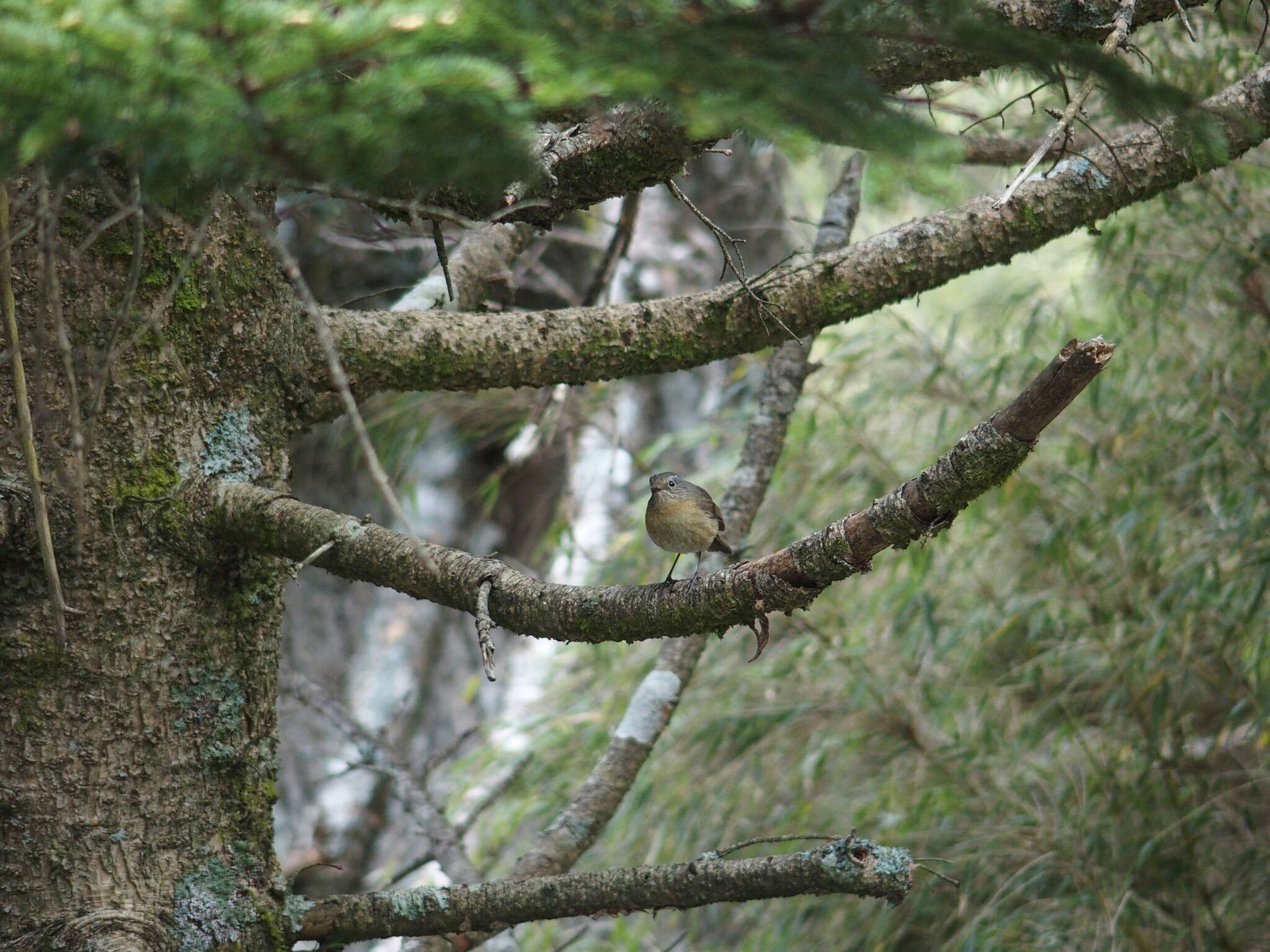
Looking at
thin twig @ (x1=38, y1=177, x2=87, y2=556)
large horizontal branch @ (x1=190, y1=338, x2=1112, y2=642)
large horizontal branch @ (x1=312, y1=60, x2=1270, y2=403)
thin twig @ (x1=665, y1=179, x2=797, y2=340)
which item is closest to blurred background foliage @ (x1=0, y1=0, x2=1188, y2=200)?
thin twig @ (x1=38, y1=177, x2=87, y2=556)

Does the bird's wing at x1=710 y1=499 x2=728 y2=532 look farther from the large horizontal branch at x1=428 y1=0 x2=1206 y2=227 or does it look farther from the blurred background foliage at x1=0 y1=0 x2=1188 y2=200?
the blurred background foliage at x1=0 y1=0 x2=1188 y2=200

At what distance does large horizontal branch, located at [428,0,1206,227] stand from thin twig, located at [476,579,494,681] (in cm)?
58

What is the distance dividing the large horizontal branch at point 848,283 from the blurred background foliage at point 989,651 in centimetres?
89

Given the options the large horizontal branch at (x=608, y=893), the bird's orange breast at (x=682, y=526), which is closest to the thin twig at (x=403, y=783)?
the large horizontal branch at (x=608, y=893)

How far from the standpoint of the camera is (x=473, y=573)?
1630 millimetres

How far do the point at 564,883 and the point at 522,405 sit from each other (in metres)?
2.13

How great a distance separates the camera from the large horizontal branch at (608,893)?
5.42ft

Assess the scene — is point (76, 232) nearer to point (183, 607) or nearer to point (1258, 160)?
point (183, 607)

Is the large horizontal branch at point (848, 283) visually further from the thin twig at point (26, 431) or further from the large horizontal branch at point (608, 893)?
the large horizontal branch at point (608, 893)

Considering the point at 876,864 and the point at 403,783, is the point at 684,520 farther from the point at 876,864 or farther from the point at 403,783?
the point at 876,864

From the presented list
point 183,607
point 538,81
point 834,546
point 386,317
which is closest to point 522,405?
point 386,317

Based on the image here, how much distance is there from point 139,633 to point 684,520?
1282 mm

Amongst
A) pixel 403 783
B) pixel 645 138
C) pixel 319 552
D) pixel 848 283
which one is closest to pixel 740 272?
pixel 848 283

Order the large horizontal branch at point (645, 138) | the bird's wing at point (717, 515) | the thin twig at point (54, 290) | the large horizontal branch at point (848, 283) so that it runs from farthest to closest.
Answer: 1. the bird's wing at point (717, 515)
2. the large horizontal branch at point (848, 283)
3. the large horizontal branch at point (645, 138)
4. the thin twig at point (54, 290)
